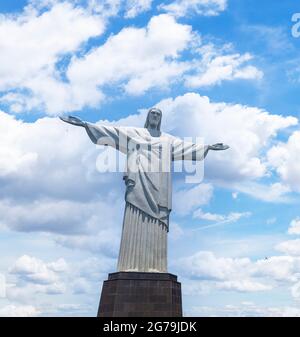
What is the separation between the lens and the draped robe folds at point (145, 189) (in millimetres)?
15969

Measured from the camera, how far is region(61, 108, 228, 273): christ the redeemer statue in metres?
16.0

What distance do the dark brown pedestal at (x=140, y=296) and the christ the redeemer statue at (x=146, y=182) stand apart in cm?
48

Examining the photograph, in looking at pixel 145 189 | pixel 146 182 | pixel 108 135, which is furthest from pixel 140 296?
pixel 108 135

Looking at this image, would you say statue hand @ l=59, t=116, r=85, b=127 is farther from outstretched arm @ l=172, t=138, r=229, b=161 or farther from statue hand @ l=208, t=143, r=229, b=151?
statue hand @ l=208, t=143, r=229, b=151

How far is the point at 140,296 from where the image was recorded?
1496 cm

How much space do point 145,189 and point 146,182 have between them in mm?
255

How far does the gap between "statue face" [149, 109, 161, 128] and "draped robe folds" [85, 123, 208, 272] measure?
1.15 feet

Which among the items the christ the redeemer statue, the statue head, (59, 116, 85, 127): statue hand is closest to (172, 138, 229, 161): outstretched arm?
the christ the redeemer statue

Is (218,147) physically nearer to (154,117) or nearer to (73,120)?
(154,117)

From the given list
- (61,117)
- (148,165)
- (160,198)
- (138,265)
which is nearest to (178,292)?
(138,265)

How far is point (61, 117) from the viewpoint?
1648cm
